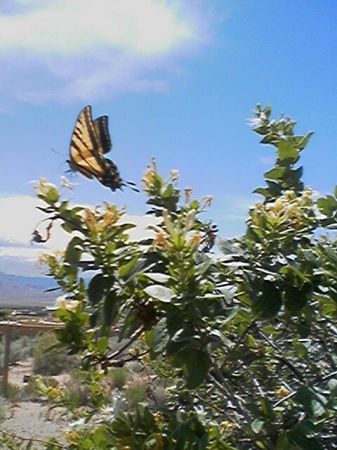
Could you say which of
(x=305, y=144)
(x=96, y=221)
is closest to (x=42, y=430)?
(x=305, y=144)

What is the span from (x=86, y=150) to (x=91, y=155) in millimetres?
20

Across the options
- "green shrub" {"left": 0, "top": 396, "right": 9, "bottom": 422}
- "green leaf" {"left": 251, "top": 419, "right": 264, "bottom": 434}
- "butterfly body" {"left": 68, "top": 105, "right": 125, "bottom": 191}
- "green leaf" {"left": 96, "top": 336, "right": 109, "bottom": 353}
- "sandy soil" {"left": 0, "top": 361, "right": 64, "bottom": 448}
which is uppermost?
"butterfly body" {"left": 68, "top": 105, "right": 125, "bottom": 191}

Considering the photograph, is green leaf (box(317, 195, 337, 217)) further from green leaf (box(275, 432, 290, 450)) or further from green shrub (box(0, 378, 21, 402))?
green shrub (box(0, 378, 21, 402))

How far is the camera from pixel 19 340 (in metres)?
24.1

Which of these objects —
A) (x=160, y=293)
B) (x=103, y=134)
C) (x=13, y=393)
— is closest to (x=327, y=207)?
(x=103, y=134)

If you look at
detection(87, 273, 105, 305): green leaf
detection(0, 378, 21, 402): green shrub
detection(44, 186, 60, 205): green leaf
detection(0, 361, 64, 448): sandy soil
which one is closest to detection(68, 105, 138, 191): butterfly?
detection(44, 186, 60, 205): green leaf

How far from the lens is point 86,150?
1950 mm

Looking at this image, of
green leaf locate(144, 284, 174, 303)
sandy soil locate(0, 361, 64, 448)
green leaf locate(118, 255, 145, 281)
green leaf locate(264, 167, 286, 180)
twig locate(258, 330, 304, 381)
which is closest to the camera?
green leaf locate(144, 284, 174, 303)

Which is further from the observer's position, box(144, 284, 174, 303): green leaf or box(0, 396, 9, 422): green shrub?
box(0, 396, 9, 422): green shrub

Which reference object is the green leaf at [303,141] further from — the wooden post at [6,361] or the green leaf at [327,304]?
the wooden post at [6,361]

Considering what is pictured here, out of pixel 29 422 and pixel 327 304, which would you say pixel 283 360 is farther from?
pixel 29 422

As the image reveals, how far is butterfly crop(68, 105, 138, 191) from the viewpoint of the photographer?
1932 millimetres

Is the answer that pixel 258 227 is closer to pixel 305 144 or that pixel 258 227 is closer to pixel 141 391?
pixel 305 144

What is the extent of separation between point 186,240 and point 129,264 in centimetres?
14
